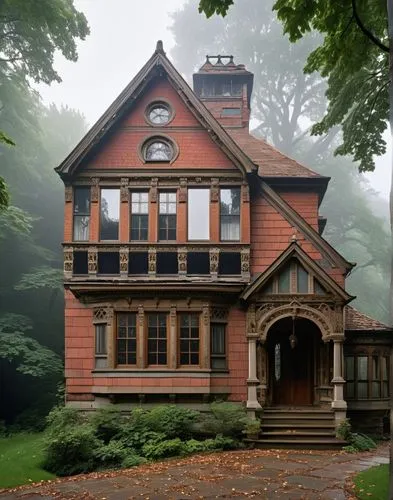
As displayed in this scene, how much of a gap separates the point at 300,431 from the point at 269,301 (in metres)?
3.73

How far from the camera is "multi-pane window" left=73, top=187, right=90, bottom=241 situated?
17891 millimetres

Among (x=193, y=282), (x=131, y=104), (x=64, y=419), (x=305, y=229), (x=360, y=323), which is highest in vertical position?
(x=131, y=104)

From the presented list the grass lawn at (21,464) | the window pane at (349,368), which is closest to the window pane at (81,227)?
the grass lawn at (21,464)

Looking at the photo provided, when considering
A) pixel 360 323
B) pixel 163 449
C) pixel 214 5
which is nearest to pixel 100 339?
pixel 163 449

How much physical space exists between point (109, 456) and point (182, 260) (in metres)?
6.04

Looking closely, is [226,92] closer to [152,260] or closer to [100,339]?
[152,260]

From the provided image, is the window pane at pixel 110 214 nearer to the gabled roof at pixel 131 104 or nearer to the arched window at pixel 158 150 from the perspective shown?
the gabled roof at pixel 131 104

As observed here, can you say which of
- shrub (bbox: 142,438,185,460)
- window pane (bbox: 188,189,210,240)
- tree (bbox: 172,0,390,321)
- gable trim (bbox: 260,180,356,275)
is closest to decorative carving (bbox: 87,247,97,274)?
window pane (bbox: 188,189,210,240)

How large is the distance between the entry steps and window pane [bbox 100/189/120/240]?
7079 millimetres

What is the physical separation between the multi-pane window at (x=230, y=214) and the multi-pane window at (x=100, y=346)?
4666mm

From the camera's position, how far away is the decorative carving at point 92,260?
1739cm

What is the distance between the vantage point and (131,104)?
1828 cm

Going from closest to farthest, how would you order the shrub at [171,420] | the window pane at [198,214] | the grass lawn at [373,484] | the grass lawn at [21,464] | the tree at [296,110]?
the grass lawn at [373,484] → the grass lawn at [21,464] → the shrub at [171,420] → the window pane at [198,214] → the tree at [296,110]

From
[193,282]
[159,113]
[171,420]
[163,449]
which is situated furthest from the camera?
[159,113]
